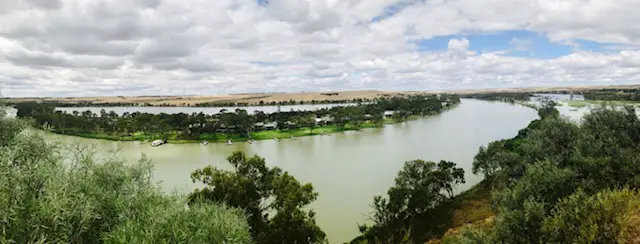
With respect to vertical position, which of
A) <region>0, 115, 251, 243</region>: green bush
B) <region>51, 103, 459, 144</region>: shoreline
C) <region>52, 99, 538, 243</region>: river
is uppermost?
<region>0, 115, 251, 243</region>: green bush

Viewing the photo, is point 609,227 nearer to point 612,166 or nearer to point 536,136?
point 612,166

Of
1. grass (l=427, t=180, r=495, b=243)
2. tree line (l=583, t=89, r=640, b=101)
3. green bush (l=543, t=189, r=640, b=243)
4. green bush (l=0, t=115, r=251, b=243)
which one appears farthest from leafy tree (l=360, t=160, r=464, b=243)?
tree line (l=583, t=89, r=640, b=101)

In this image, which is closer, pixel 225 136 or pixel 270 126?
pixel 225 136

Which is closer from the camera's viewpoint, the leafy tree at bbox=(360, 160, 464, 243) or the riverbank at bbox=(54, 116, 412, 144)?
the leafy tree at bbox=(360, 160, 464, 243)

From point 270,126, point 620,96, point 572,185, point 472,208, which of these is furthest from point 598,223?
point 620,96

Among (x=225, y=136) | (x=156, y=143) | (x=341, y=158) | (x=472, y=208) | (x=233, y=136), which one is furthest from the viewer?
(x=233, y=136)

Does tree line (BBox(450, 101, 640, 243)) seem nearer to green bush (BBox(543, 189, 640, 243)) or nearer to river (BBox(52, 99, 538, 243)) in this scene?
green bush (BBox(543, 189, 640, 243))

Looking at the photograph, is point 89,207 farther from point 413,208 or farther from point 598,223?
point 413,208
